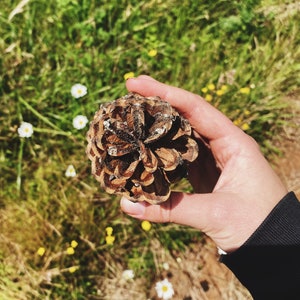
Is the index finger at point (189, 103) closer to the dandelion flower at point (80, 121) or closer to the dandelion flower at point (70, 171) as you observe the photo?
the dandelion flower at point (80, 121)

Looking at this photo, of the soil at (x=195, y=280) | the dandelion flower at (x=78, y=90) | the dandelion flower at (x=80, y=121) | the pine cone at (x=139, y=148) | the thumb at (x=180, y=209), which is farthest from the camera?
the dandelion flower at (x=78, y=90)

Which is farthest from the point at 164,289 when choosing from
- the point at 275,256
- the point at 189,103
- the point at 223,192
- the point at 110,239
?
the point at 189,103

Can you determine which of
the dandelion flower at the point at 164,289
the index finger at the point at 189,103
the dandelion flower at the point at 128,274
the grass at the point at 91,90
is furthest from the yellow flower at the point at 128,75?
the dandelion flower at the point at 164,289

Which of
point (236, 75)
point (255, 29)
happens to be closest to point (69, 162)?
point (236, 75)

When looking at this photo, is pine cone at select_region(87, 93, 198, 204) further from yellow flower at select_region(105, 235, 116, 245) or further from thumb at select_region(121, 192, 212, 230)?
yellow flower at select_region(105, 235, 116, 245)

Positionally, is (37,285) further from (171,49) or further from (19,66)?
(171,49)

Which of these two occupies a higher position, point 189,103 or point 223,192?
point 189,103

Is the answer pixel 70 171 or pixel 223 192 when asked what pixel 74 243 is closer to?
pixel 70 171
